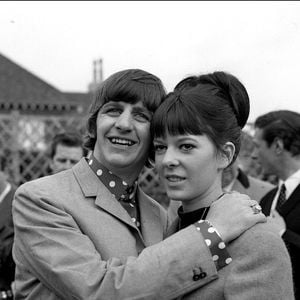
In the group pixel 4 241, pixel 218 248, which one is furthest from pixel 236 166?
pixel 218 248

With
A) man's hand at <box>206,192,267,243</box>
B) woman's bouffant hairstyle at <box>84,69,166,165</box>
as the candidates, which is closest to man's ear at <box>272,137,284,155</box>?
woman's bouffant hairstyle at <box>84,69,166,165</box>

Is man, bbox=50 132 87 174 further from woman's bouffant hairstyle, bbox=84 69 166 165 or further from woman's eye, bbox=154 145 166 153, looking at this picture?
woman's eye, bbox=154 145 166 153

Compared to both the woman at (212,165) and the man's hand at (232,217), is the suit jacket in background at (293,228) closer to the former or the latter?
the woman at (212,165)

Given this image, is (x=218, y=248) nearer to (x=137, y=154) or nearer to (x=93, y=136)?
(x=137, y=154)

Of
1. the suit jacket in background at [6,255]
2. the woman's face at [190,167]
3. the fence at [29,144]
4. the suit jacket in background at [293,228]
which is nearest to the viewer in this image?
the woman's face at [190,167]

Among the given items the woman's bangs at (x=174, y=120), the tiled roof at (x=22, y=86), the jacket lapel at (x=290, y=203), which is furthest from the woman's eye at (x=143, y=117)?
the tiled roof at (x=22, y=86)

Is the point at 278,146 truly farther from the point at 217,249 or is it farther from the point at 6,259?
the point at 217,249

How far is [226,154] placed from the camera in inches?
70.0

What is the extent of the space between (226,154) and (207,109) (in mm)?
166

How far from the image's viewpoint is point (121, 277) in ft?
5.10

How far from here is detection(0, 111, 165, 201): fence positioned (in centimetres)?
630

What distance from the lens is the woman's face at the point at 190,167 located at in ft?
5.57

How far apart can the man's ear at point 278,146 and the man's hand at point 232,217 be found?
1875 mm

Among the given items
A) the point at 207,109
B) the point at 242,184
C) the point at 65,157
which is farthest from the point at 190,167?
the point at 242,184
